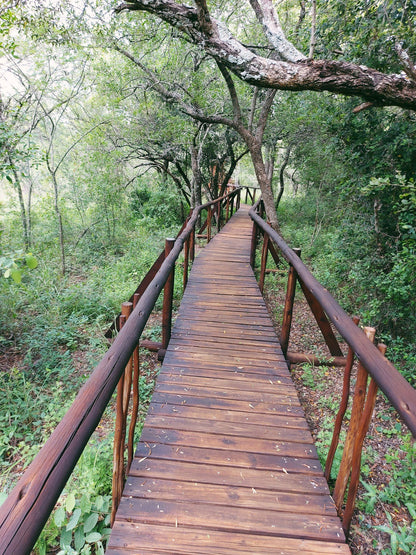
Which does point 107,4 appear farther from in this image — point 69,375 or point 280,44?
point 69,375

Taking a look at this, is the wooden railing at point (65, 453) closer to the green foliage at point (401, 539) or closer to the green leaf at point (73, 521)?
the green leaf at point (73, 521)

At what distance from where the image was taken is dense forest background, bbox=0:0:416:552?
157 inches

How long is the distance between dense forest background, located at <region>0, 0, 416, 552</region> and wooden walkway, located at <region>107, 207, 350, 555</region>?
0.54 meters

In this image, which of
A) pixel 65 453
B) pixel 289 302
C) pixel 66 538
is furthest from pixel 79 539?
pixel 289 302

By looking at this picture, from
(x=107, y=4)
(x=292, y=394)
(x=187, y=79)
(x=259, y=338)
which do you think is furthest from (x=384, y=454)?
(x=187, y=79)

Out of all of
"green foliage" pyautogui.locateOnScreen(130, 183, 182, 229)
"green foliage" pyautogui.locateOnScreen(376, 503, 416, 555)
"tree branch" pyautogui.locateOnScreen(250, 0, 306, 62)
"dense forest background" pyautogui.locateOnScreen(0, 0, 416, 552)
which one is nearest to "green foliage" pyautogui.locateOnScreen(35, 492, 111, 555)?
"dense forest background" pyautogui.locateOnScreen(0, 0, 416, 552)

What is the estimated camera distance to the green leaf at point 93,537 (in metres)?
1.80

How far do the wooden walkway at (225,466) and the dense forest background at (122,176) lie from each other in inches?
21.3

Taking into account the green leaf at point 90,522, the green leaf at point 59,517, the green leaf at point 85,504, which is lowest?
the green leaf at point 90,522

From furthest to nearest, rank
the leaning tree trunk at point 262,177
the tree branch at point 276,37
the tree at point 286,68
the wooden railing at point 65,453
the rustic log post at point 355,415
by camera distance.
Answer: the leaning tree trunk at point 262,177
the tree branch at point 276,37
the tree at point 286,68
the rustic log post at point 355,415
the wooden railing at point 65,453

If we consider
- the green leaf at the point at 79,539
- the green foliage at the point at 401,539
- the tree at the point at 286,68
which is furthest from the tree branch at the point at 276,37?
the green leaf at the point at 79,539

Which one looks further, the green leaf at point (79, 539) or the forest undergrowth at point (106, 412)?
the forest undergrowth at point (106, 412)

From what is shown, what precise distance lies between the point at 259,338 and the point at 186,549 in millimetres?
2430

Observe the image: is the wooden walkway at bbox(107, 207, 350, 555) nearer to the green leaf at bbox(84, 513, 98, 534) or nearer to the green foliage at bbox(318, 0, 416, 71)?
the green leaf at bbox(84, 513, 98, 534)
